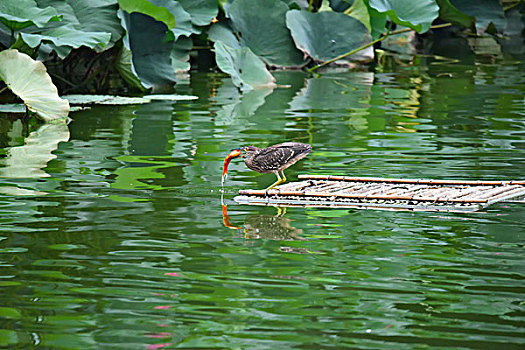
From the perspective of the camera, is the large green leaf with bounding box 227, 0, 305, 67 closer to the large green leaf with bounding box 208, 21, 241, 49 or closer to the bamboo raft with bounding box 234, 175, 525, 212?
the large green leaf with bounding box 208, 21, 241, 49

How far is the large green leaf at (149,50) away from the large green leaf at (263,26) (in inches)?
75.4

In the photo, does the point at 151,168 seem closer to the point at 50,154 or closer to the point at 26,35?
the point at 50,154

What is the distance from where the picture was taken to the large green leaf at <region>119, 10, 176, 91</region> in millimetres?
10266

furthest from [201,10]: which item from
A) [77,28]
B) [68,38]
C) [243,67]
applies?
[68,38]

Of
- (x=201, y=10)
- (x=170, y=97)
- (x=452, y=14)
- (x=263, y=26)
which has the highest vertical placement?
(x=201, y=10)

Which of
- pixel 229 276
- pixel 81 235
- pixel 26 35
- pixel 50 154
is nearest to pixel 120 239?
pixel 81 235

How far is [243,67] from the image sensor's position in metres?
11.0

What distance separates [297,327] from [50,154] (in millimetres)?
3863

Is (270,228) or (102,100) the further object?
(102,100)

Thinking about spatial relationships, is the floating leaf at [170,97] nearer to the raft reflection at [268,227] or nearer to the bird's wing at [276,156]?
the bird's wing at [276,156]

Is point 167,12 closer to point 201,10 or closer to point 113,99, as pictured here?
point 113,99

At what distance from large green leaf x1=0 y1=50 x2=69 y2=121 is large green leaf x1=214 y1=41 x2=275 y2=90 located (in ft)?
9.04

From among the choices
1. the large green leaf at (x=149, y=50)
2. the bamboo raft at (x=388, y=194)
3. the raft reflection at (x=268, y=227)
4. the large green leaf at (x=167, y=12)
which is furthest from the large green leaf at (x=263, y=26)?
the raft reflection at (x=268, y=227)

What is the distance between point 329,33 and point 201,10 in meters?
1.83
